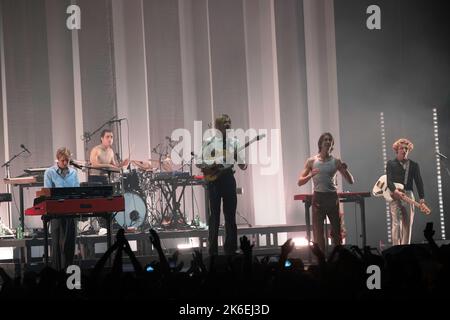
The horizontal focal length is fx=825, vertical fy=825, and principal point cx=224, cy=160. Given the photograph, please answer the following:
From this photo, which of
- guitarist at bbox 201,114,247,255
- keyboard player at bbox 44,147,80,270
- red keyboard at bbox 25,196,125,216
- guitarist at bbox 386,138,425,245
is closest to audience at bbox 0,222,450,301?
red keyboard at bbox 25,196,125,216

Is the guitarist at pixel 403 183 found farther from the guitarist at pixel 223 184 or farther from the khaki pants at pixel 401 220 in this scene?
the guitarist at pixel 223 184

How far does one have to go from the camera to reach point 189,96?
1220 cm

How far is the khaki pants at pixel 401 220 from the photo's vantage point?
9891 millimetres

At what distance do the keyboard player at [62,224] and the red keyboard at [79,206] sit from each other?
27.7 inches

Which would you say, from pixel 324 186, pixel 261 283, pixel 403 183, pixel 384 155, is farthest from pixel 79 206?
pixel 384 155

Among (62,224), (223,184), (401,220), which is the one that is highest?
(223,184)

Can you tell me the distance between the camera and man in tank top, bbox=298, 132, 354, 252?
8336mm

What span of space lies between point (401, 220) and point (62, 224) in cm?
415

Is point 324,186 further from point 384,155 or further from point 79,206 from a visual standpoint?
point 384,155

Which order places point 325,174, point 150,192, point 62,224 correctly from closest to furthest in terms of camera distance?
1. point 62,224
2. point 325,174
3. point 150,192

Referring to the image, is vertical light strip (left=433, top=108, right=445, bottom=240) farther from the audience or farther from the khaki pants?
the audience

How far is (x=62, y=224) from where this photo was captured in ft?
26.9

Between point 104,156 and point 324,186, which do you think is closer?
point 324,186
